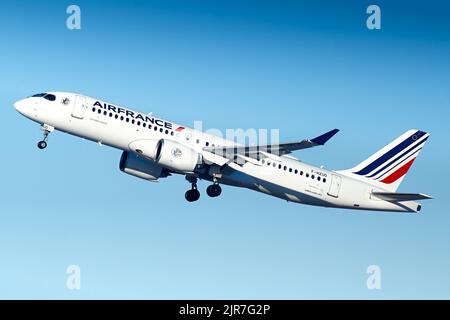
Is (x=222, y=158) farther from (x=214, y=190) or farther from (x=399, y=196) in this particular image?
(x=399, y=196)

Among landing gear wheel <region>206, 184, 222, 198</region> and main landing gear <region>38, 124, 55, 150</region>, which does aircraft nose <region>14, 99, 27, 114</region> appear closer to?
main landing gear <region>38, 124, 55, 150</region>

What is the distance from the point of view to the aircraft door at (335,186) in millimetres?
68500

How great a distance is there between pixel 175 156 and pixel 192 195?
22.7 feet

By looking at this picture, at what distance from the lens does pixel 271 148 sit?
6178 cm

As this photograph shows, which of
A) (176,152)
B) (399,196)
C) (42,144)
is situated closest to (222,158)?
(176,152)

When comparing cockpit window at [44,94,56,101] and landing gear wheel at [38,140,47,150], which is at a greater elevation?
cockpit window at [44,94,56,101]

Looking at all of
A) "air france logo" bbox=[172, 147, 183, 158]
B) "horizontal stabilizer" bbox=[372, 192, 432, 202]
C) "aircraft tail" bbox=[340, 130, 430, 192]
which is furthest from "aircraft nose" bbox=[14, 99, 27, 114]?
"horizontal stabilizer" bbox=[372, 192, 432, 202]

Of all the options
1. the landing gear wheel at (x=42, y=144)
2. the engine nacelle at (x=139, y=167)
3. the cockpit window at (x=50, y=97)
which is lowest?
the engine nacelle at (x=139, y=167)

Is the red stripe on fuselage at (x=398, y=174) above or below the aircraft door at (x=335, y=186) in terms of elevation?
above

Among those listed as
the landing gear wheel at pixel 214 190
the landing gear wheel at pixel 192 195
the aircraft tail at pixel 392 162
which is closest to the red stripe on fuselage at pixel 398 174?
the aircraft tail at pixel 392 162

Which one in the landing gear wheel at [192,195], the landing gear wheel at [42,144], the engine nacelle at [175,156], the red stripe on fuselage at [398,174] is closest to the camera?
the engine nacelle at [175,156]

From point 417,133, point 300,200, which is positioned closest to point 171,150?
point 300,200

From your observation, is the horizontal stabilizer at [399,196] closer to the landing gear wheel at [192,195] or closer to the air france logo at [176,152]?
the landing gear wheel at [192,195]

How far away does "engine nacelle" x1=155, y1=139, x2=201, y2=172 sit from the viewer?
204 ft
